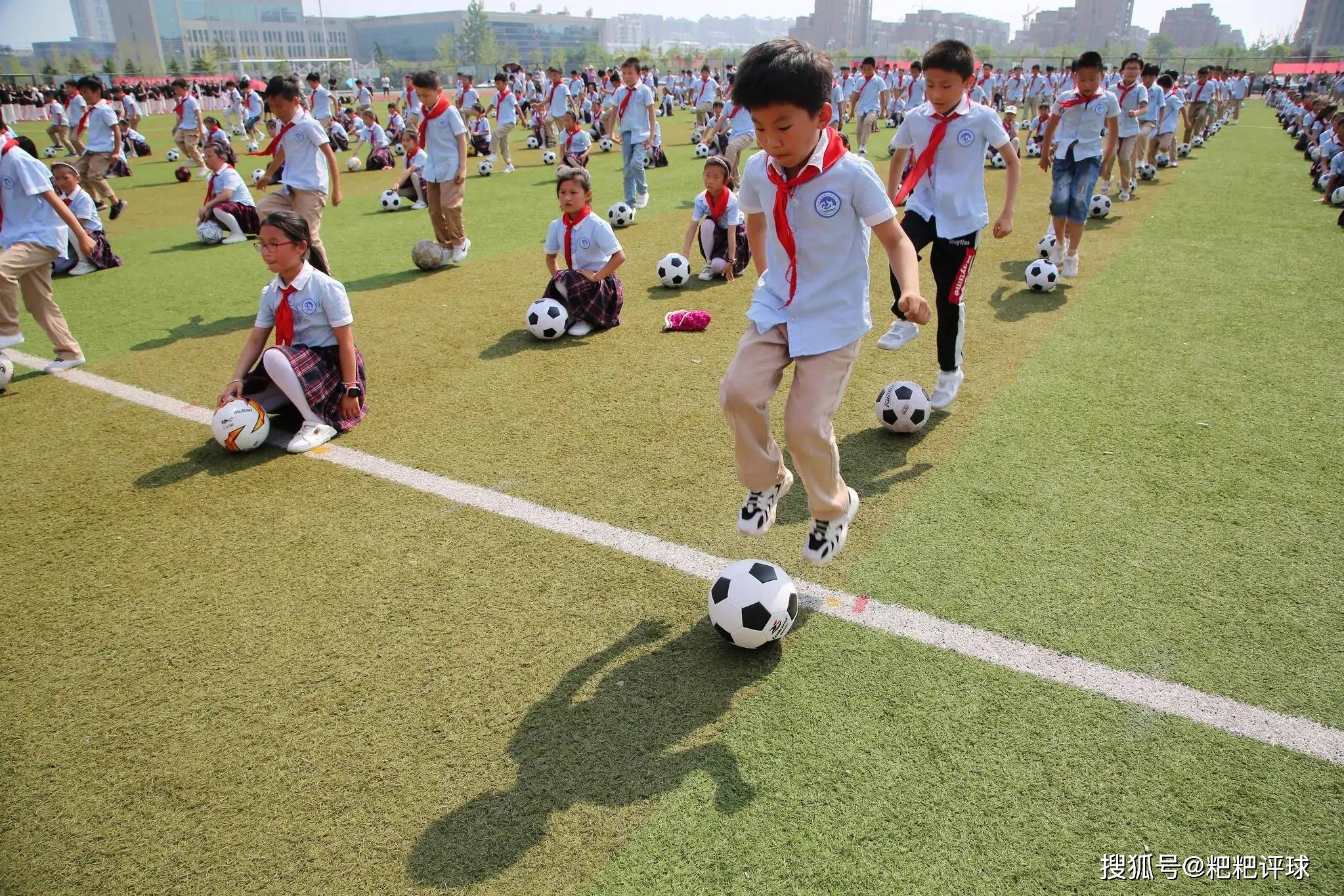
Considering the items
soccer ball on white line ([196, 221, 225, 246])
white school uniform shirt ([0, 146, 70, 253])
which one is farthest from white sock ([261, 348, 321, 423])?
soccer ball on white line ([196, 221, 225, 246])

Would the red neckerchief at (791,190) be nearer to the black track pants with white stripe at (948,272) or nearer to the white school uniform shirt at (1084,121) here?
the black track pants with white stripe at (948,272)

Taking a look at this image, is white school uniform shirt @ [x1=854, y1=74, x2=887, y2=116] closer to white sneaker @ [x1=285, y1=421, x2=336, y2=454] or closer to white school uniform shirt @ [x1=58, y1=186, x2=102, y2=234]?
white school uniform shirt @ [x1=58, y1=186, x2=102, y2=234]

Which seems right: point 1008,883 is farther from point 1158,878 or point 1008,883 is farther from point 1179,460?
point 1179,460

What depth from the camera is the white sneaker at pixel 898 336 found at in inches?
259

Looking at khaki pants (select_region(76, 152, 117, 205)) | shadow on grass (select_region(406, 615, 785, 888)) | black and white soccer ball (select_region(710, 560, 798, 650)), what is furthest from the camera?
khaki pants (select_region(76, 152, 117, 205))

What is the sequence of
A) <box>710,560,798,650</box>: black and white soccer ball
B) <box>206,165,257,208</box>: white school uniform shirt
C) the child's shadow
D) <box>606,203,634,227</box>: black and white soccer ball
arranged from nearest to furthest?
<box>710,560,798,650</box>: black and white soccer ball < the child's shadow < <box>206,165,257,208</box>: white school uniform shirt < <box>606,203,634,227</box>: black and white soccer ball

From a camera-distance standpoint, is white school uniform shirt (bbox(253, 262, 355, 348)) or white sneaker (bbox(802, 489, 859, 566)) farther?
white school uniform shirt (bbox(253, 262, 355, 348))

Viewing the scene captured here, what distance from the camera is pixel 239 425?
568cm

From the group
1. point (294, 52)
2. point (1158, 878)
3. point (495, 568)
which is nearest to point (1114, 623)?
point (1158, 878)

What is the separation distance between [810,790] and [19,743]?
3.12 metres

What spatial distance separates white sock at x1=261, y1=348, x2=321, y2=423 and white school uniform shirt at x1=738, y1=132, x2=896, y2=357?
3722 mm

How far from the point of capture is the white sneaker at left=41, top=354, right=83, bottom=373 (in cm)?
761

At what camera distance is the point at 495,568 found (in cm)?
427

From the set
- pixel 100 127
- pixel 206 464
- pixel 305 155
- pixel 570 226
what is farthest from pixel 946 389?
pixel 100 127
